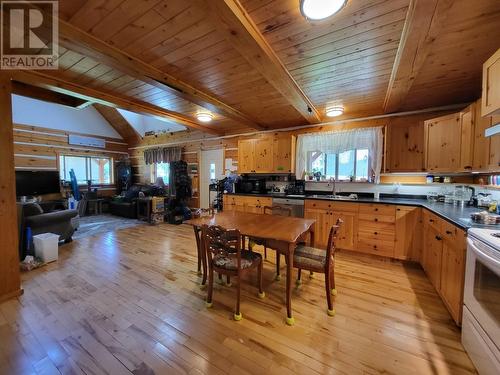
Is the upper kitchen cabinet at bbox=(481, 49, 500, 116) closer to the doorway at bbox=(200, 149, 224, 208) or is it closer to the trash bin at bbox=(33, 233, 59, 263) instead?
the doorway at bbox=(200, 149, 224, 208)

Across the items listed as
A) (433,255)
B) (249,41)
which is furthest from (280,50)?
(433,255)

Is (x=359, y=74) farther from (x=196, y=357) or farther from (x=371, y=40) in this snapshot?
(x=196, y=357)

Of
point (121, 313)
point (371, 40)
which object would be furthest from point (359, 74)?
point (121, 313)

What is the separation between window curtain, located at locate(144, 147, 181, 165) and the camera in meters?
6.57

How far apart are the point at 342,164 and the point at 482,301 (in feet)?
10.1

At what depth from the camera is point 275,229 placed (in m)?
Answer: 2.21

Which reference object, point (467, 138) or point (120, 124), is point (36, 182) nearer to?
point (120, 124)

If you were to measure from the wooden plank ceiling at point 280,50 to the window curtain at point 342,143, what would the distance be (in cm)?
64

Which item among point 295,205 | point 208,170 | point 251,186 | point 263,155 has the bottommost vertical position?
point 295,205

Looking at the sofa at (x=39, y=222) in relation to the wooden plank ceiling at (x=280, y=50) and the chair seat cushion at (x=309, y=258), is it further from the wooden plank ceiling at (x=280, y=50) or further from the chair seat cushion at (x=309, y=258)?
the chair seat cushion at (x=309, y=258)

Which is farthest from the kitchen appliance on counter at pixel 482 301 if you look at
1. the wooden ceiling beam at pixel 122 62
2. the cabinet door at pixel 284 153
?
the wooden ceiling beam at pixel 122 62

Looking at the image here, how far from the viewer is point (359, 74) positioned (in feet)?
8.09

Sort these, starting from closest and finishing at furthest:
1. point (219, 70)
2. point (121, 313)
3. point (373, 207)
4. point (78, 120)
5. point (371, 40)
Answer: point (371, 40), point (121, 313), point (219, 70), point (373, 207), point (78, 120)

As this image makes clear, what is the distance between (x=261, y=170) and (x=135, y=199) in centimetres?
421
